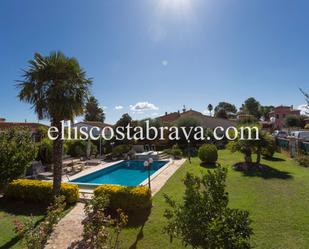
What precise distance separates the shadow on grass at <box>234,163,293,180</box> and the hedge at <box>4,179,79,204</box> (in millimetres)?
12635

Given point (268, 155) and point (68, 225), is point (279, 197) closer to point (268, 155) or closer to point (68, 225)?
point (68, 225)

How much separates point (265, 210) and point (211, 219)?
24.0 feet

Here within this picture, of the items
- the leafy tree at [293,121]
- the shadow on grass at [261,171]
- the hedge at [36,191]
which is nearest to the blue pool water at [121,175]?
the hedge at [36,191]

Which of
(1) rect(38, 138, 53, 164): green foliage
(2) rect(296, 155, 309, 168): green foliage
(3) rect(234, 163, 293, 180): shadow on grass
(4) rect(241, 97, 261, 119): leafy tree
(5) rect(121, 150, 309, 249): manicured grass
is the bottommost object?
(5) rect(121, 150, 309, 249): manicured grass

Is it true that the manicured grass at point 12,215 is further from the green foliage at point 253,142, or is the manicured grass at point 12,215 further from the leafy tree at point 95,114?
the leafy tree at point 95,114

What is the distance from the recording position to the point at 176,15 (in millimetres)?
12711

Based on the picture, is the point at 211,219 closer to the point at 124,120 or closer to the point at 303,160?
the point at 303,160

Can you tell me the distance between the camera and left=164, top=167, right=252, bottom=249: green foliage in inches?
147

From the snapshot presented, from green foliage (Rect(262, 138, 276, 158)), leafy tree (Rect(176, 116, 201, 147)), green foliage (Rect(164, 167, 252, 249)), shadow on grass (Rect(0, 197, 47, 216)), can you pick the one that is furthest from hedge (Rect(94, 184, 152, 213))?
leafy tree (Rect(176, 116, 201, 147))

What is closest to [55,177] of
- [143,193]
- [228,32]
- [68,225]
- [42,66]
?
[68,225]

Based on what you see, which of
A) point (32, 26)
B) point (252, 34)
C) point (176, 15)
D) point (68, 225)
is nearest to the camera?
point (68, 225)

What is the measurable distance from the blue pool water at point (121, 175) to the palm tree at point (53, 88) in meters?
8.26

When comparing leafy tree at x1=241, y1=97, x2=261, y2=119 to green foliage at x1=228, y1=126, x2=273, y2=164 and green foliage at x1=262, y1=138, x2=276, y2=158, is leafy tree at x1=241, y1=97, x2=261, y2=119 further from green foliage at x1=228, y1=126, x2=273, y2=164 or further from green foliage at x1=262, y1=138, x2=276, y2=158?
green foliage at x1=228, y1=126, x2=273, y2=164

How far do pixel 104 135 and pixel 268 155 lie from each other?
69.2 feet
